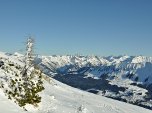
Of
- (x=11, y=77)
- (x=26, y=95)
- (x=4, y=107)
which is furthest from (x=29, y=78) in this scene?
(x=4, y=107)

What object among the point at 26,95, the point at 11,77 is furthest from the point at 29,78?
the point at 26,95

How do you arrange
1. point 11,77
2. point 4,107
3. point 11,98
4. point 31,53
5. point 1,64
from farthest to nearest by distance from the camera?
point 1,64 → point 31,53 → point 11,77 → point 11,98 → point 4,107

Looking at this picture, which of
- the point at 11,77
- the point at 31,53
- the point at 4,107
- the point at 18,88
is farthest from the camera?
the point at 31,53

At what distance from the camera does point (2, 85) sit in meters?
51.8

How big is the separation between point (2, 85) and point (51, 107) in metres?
8.14

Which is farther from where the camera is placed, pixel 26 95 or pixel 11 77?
pixel 11 77

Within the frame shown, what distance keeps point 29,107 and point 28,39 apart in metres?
16.7

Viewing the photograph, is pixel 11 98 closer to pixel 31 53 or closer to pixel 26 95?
pixel 26 95

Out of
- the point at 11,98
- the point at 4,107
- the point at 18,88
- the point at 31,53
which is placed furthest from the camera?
the point at 31,53

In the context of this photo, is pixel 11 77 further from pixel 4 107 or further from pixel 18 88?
pixel 4 107

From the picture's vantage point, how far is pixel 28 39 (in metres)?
63.3

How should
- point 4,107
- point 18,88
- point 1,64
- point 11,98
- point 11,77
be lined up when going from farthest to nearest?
point 1,64 → point 11,77 → point 18,88 → point 11,98 → point 4,107

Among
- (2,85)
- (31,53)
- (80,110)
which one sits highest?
(31,53)

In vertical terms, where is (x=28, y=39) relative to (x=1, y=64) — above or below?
above
